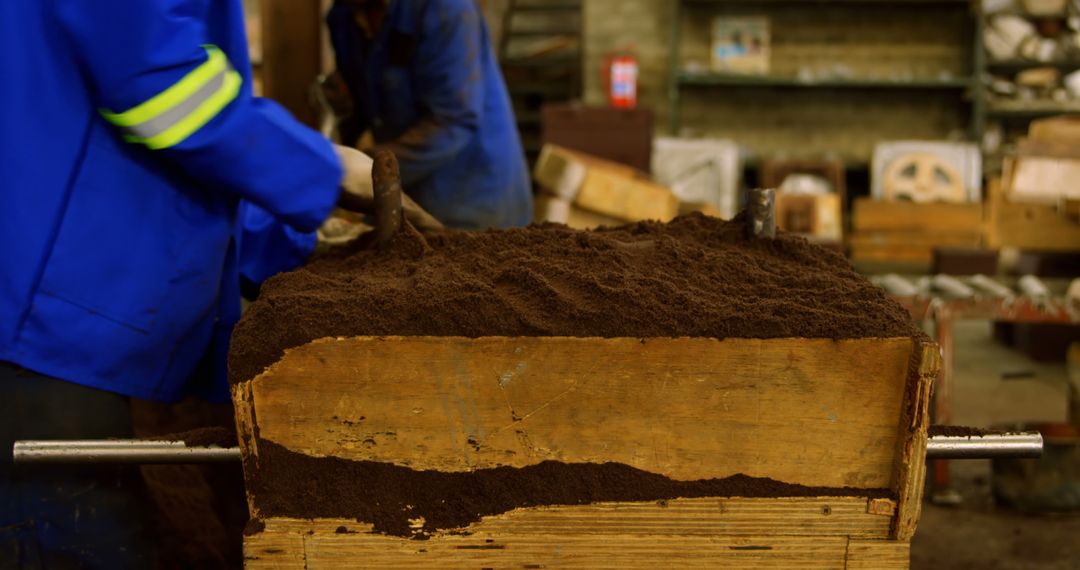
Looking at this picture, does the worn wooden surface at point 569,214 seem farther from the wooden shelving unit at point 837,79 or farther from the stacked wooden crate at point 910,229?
the wooden shelving unit at point 837,79

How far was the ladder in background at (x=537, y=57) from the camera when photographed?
7527 mm

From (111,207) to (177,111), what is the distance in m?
0.16

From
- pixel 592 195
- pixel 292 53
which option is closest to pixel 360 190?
pixel 292 53

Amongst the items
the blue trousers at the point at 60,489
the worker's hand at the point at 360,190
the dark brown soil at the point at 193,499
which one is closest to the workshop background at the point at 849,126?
the dark brown soil at the point at 193,499

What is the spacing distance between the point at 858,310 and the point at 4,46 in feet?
3.42

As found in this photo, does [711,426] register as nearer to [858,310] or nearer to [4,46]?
[858,310]

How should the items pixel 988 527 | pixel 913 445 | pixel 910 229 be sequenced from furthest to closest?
pixel 910 229 < pixel 988 527 < pixel 913 445

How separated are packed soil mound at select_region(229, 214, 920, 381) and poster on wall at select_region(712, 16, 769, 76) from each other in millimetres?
5775

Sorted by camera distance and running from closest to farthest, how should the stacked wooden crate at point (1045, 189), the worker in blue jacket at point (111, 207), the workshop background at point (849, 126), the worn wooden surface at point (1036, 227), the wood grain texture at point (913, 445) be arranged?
1. the wood grain texture at point (913, 445)
2. the worker in blue jacket at point (111, 207)
3. the stacked wooden crate at point (1045, 189)
4. the workshop background at point (849, 126)
5. the worn wooden surface at point (1036, 227)

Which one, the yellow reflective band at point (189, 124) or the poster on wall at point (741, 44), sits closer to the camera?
the yellow reflective band at point (189, 124)

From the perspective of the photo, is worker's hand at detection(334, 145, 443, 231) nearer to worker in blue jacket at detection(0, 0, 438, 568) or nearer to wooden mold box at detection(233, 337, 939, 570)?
worker in blue jacket at detection(0, 0, 438, 568)

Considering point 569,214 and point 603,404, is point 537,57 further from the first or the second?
point 603,404

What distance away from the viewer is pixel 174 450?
1.17 meters

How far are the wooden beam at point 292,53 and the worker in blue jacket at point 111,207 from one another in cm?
185
